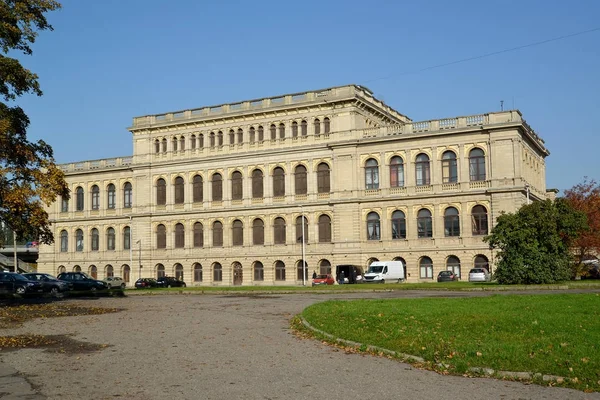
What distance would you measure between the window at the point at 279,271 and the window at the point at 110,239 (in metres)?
23.9

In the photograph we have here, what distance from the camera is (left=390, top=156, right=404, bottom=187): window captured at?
6988 cm

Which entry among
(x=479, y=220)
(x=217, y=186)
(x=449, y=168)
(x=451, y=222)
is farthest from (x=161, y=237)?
(x=479, y=220)

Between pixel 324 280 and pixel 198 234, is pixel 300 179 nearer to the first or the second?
pixel 324 280

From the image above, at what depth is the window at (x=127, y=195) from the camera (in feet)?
283

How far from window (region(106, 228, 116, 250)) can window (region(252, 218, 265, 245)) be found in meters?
20.6

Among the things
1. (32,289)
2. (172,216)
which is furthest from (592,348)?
(172,216)

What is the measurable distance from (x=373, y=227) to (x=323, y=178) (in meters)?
7.64

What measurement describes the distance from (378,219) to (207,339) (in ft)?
175

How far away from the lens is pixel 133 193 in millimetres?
84500

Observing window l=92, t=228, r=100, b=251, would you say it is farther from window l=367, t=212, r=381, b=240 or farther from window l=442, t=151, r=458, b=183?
window l=442, t=151, r=458, b=183

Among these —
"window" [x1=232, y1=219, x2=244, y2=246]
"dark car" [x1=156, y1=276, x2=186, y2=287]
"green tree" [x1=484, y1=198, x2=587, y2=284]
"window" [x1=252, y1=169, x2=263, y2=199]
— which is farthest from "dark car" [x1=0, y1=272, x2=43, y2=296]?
"green tree" [x1=484, y1=198, x2=587, y2=284]

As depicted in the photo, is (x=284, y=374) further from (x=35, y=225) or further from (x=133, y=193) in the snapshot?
(x=133, y=193)

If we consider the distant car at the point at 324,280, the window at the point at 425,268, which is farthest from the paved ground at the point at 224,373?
the window at the point at 425,268

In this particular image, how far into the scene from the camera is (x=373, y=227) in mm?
70812
